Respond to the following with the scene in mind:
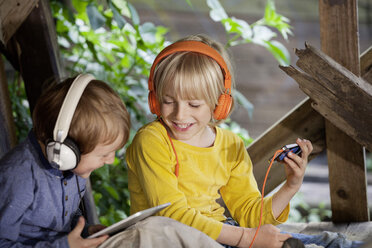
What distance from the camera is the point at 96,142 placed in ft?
5.05

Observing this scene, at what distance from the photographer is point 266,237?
1.79 metres

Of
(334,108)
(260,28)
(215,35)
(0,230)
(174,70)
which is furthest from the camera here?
(215,35)

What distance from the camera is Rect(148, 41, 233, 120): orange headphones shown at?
180 cm

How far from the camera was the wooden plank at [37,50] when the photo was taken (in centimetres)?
239

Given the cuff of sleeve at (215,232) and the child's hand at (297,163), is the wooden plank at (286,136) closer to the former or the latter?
the child's hand at (297,163)

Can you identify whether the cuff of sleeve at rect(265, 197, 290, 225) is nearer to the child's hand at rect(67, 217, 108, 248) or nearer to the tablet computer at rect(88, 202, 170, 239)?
the tablet computer at rect(88, 202, 170, 239)

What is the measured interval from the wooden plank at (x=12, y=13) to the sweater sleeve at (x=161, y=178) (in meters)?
0.77

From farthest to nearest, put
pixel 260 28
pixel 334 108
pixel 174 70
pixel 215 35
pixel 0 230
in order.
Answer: pixel 215 35 < pixel 260 28 < pixel 334 108 < pixel 174 70 < pixel 0 230

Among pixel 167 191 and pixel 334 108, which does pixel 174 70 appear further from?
pixel 334 108

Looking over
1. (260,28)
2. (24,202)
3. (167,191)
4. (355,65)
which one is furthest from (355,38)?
(24,202)

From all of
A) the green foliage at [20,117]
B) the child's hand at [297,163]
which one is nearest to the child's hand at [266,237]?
the child's hand at [297,163]

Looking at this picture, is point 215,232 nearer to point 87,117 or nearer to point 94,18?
point 87,117

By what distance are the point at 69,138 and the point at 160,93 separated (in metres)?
0.47

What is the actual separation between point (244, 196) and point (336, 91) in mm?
579
